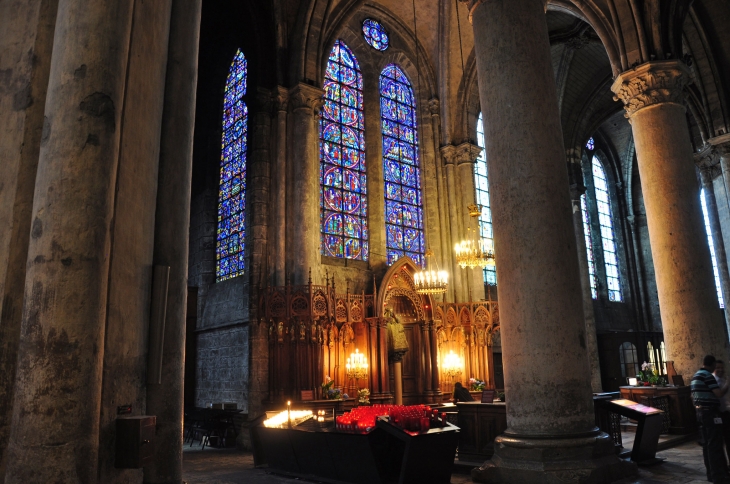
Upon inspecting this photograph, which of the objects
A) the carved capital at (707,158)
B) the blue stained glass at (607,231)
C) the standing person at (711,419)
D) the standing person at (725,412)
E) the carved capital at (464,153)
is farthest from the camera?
the blue stained glass at (607,231)

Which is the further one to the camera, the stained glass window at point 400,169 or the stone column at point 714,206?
the stone column at point 714,206

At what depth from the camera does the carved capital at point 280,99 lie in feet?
47.4

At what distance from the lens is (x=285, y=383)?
12672 mm

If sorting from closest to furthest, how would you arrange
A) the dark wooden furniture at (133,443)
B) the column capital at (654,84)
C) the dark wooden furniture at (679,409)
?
the dark wooden furniture at (133,443) → the dark wooden furniture at (679,409) → the column capital at (654,84)

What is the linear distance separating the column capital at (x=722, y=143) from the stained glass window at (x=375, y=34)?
10.1 meters

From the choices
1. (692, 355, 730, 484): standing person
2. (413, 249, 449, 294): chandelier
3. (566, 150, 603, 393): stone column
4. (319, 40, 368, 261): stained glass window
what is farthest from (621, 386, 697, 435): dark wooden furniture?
(566, 150, 603, 393): stone column

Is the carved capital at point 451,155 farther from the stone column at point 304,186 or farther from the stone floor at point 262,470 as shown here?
the stone floor at point 262,470

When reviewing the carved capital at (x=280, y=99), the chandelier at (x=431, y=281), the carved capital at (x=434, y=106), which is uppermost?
the carved capital at (x=434, y=106)

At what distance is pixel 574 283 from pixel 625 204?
23064 mm

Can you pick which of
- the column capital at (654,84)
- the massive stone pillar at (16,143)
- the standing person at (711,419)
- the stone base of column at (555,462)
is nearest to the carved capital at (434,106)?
the column capital at (654,84)

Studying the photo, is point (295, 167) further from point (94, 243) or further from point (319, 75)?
point (94, 243)

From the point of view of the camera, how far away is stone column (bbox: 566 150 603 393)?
792 inches

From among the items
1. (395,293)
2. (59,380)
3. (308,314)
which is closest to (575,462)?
(59,380)

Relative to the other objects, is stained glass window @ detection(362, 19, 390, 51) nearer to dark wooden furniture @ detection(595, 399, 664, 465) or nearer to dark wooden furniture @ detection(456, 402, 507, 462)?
dark wooden furniture @ detection(456, 402, 507, 462)
